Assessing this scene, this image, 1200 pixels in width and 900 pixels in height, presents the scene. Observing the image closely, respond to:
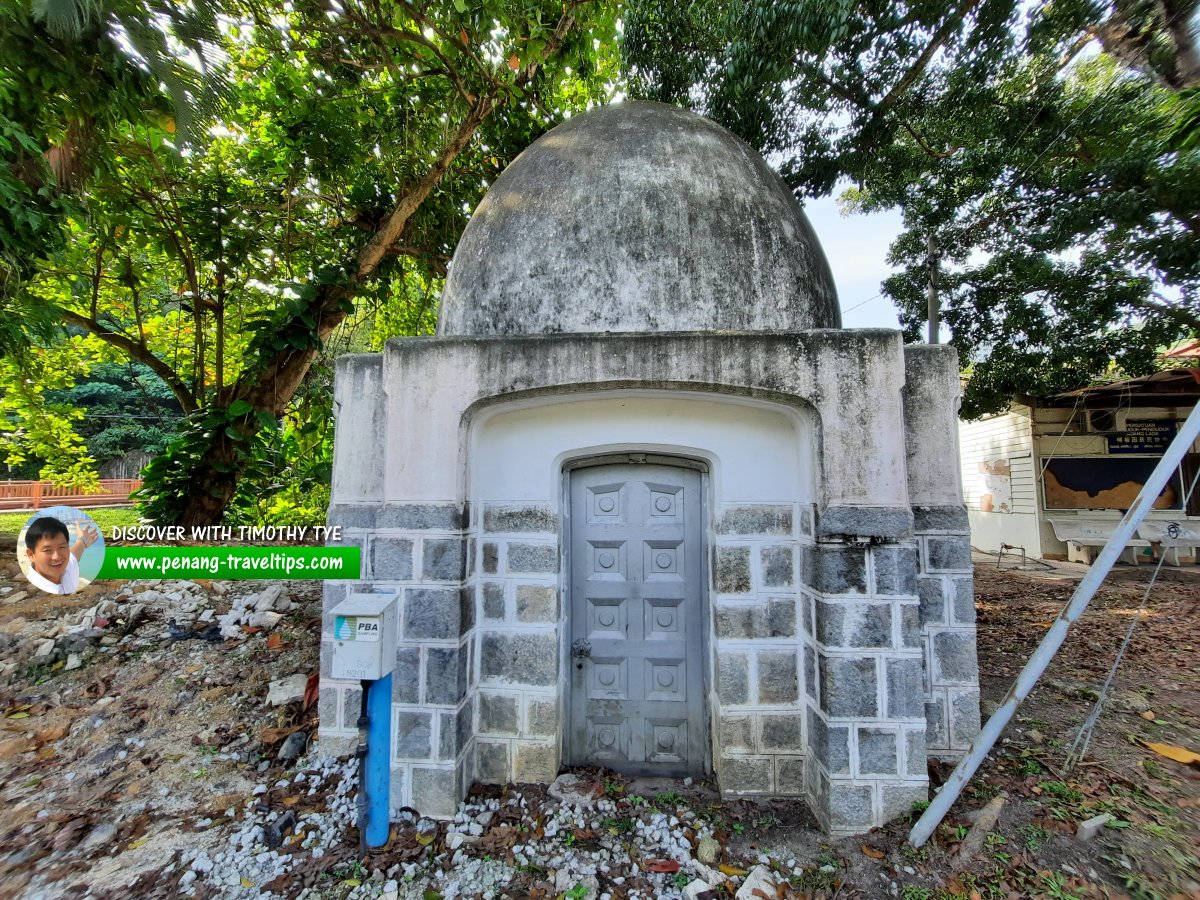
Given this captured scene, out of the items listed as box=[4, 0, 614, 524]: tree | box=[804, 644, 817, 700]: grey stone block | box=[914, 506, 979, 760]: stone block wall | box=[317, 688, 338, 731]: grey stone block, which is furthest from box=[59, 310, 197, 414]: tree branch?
box=[914, 506, 979, 760]: stone block wall

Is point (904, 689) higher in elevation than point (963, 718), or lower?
higher

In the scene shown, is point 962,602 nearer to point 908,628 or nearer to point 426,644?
point 908,628

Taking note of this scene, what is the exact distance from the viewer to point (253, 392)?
8344 millimetres

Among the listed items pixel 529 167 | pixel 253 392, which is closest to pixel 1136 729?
pixel 529 167

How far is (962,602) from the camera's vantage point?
388cm

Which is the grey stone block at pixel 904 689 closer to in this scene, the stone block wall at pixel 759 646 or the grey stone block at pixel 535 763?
the stone block wall at pixel 759 646

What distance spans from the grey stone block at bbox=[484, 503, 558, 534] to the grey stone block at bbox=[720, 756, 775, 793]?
1.99 metres

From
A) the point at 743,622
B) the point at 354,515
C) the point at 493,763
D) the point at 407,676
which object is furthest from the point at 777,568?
the point at 354,515

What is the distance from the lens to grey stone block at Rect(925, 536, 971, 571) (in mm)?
3883

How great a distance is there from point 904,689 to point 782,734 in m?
0.88

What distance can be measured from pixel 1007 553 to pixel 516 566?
14834 mm

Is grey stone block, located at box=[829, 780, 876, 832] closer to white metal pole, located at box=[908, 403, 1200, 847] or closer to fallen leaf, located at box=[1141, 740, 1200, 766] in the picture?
white metal pole, located at box=[908, 403, 1200, 847]

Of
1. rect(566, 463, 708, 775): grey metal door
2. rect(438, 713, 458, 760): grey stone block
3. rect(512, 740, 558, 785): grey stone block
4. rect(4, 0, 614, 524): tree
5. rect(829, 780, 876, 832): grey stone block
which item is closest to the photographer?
rect(829, 780, 876, 832): grey stone block

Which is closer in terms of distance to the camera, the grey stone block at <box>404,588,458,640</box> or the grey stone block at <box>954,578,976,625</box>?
the grey stone block at <box>404,588,458,640</box>
